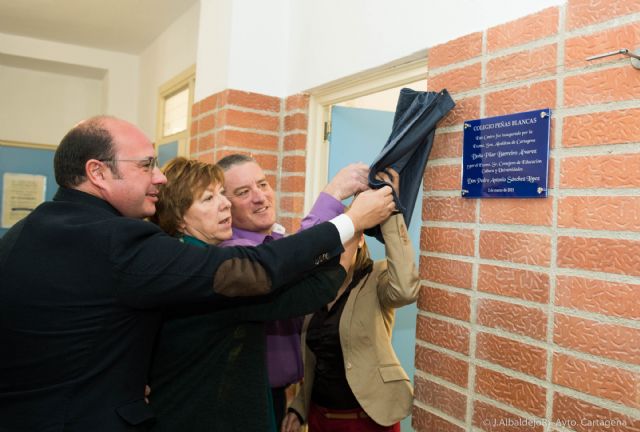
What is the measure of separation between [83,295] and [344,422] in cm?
111

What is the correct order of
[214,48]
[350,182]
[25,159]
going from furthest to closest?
1. [25,159]
2. [214,48]
3. [350,182]

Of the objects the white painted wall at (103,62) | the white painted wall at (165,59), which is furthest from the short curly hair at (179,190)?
the white painted wall at (103,62)

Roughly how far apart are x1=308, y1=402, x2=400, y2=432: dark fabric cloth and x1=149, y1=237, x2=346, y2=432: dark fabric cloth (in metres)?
0.50

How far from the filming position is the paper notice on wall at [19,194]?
530cm

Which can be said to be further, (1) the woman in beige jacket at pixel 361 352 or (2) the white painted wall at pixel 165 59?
(2) the white painted wall at pixel 165 59

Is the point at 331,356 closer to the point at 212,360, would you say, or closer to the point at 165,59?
the point at 212,360

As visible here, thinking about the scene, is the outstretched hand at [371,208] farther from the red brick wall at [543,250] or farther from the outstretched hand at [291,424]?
the outstretched hand at [291,424]

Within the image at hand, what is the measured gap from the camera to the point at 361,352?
1897 mm

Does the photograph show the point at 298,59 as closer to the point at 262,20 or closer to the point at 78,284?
the point at 262,20

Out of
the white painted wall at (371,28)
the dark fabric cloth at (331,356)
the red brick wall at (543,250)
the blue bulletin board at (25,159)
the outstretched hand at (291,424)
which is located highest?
the white painted wall at (371,28)

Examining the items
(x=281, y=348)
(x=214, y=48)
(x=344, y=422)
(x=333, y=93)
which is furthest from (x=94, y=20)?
(x=344, y=422)

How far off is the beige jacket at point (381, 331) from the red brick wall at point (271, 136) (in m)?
0.88

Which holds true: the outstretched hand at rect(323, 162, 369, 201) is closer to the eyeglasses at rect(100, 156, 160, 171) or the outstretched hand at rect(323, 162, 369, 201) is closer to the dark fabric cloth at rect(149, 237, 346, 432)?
the dark fabric cloth at rect(149, 237, 346, 432)

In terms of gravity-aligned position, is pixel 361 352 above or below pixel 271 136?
below
